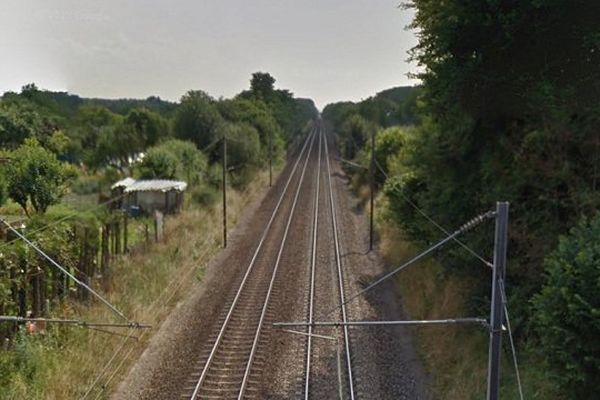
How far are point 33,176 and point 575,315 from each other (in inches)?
746

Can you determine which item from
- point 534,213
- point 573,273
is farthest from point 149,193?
point 573,273

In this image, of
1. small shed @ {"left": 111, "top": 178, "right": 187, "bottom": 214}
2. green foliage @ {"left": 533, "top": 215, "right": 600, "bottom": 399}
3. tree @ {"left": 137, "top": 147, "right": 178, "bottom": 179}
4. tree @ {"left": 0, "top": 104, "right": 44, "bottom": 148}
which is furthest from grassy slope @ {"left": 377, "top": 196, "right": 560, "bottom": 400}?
tree @ {"left": 0, "top": 104, "right": 44, "bottom": 148}

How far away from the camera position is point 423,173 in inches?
548

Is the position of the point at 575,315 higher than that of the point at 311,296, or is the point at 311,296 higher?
the point at 575,315

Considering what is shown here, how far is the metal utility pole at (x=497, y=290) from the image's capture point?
4770mm

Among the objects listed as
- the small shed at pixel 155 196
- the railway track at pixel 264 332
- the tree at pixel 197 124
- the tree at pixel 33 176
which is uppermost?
the tree at pixel 197 124

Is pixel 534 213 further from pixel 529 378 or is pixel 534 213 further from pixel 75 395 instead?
pixel 75 395

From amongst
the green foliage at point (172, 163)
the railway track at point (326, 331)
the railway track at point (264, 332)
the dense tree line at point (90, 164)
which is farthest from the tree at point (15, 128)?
the railway track at point (326, 331)

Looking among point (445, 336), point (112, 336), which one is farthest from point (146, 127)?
Answer: point (445, 336)

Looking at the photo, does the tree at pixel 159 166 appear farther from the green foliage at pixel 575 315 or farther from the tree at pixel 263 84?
the tree at pixel 263 84

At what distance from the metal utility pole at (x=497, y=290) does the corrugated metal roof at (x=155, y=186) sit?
24570mm

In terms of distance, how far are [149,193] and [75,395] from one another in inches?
784

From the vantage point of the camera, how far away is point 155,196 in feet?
92.4

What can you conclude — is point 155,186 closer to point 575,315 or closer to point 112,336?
point 112,336
